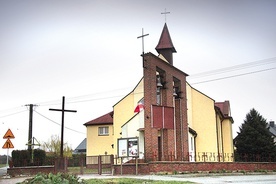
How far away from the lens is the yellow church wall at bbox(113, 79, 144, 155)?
37312 mm

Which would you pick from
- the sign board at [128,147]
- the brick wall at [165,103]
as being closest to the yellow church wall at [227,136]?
the brick wall at [165,103]

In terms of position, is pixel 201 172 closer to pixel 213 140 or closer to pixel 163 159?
pixel 163 159

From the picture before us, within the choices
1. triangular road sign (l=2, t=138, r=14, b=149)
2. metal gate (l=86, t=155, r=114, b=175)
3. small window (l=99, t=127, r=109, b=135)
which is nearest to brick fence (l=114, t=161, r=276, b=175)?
metal gate (l=86, t=155, r=114, b=175)

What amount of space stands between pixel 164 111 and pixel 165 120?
0.62m

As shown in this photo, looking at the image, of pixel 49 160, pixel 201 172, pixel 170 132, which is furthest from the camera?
pixel 49 160

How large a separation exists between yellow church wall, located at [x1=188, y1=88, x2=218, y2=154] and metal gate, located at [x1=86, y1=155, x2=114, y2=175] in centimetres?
1473

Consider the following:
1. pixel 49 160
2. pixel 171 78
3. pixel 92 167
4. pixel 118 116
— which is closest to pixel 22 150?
pixel 49 160

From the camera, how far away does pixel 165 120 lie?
25609 mm

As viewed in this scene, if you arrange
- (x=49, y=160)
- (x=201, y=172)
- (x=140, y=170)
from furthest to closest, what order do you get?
(x=49, y=160) < (x=201, y=172) < (x=140, y=170)

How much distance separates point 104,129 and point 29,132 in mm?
9664

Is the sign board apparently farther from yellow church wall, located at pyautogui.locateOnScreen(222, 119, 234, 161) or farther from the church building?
yellow church wall, located at pyautogui.locateOnScreen(222, 119, 234, 161)

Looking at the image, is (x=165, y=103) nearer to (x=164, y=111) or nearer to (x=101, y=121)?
(x=164, y=111)

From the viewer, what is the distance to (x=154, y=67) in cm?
2553

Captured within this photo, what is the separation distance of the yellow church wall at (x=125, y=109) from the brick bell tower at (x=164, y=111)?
323 inches
